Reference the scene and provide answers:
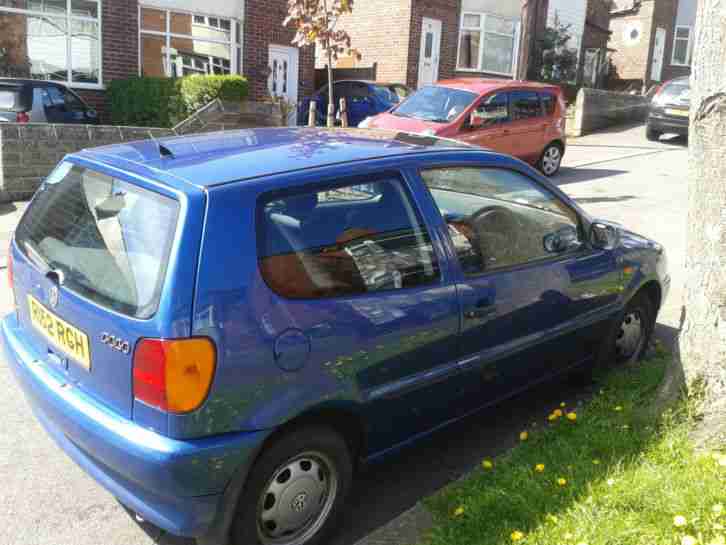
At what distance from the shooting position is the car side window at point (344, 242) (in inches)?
110

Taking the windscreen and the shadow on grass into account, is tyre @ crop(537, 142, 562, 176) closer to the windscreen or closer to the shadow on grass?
the windscreen

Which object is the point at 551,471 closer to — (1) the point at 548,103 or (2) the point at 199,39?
(1) the point at 548,103

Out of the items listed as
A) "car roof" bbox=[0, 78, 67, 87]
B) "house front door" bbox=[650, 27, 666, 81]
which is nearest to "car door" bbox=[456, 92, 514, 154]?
"car roof" bbox=[0, 78, 67, 87]

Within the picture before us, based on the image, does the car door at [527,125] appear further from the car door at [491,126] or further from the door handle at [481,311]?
the door handle at [481,311]

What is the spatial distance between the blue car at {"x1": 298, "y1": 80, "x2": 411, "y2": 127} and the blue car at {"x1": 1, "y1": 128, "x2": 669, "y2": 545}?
46.9 ft

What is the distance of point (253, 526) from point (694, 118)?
277 cm

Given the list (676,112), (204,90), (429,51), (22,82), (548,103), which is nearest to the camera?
(22,82)

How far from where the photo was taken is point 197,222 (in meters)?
2.61

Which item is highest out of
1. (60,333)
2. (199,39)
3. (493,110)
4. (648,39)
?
(648,39)

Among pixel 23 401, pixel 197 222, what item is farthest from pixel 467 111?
pixel 197 222

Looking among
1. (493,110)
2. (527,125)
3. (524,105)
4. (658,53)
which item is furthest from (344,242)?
(658,53)

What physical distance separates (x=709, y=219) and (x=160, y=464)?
2727mm

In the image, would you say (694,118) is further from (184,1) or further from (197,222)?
(184,1)

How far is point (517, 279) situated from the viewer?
12.1 feet
